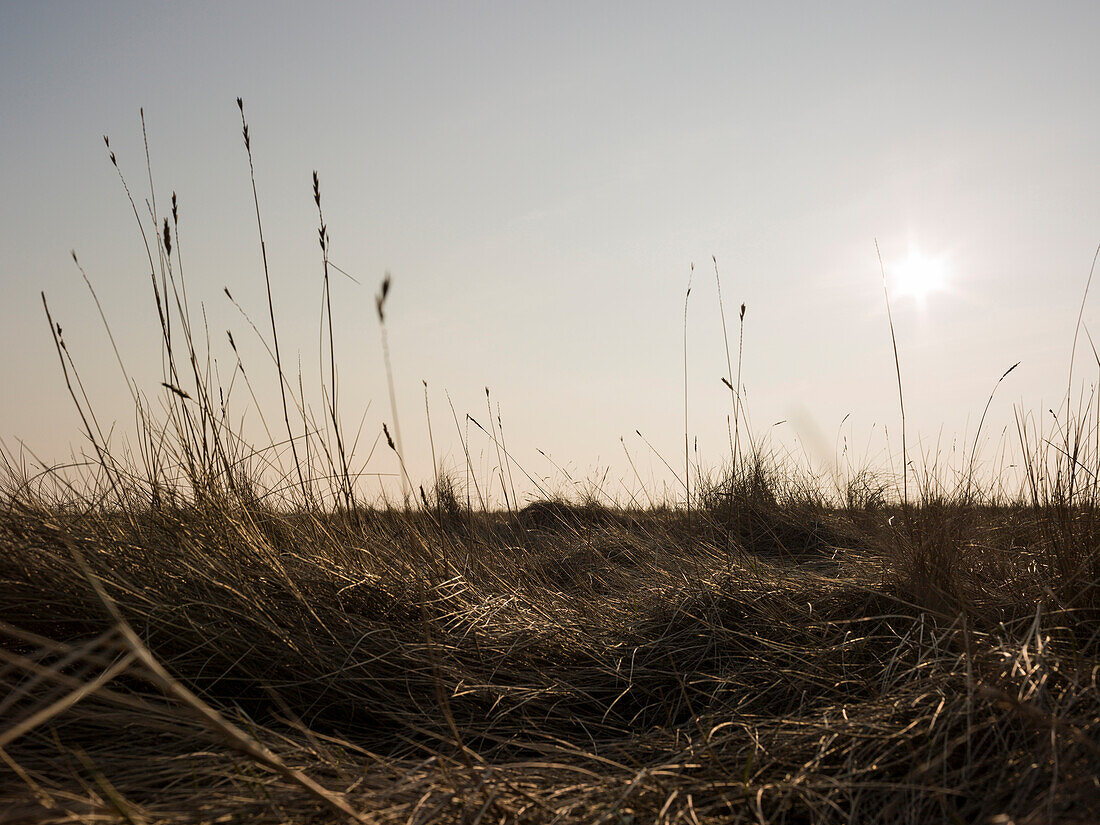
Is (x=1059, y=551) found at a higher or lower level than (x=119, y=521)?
lower

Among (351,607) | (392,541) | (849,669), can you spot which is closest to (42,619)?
(351,607)

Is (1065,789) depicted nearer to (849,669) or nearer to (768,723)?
(768,723)

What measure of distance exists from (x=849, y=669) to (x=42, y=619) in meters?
1.79

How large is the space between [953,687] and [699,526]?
2.60 meters

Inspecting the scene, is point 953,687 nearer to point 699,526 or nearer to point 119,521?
point 119,521

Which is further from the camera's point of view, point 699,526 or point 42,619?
point 699,526

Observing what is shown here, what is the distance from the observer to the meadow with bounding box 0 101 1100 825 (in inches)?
42.4

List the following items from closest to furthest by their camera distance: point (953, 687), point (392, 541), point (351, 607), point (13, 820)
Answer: point (13, 820)
point (953, 687)
point (351, 607)
point (392, 541)

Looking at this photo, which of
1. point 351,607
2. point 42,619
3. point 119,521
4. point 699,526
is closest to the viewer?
point 42,619

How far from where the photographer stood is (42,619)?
152 centimetres

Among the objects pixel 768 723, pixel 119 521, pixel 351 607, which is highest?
pixel 119 521

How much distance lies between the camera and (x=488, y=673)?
1730mm

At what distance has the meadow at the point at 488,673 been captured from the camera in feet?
3.53

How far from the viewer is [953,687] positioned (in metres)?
1.41
